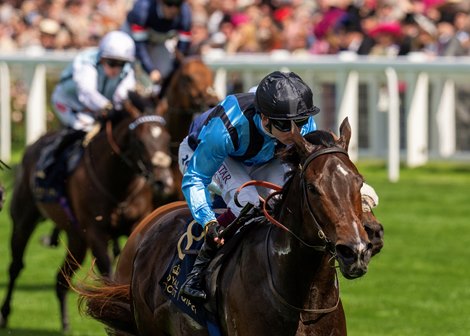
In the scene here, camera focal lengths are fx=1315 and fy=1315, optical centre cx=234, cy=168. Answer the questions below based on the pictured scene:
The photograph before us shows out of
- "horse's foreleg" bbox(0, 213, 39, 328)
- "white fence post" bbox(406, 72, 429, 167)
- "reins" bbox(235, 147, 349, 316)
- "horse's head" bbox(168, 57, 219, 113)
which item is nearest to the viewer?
"reins" bbox(235, 147, 349, 316)

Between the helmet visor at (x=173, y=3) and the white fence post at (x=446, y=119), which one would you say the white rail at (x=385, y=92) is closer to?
the white fence post at (x=446, y=119)

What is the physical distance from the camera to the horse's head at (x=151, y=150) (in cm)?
949

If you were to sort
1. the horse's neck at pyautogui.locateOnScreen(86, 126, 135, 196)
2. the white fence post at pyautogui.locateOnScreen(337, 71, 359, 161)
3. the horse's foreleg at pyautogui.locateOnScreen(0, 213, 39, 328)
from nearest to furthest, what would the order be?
the horse's neck at pyautogui.locateOnScreen(86, 126, 135, 196)
the horse's foreleg at pyautogui.locateOnScreen(0, 213, 39, 328)
the white fence post at pyautogui.locateOnScreen(337, 71, 359, 161)

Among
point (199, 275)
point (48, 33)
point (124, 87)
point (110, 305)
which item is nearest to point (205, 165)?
point (199, 275)

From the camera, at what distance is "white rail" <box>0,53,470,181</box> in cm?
1642

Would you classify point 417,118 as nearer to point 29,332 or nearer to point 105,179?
point 105,179

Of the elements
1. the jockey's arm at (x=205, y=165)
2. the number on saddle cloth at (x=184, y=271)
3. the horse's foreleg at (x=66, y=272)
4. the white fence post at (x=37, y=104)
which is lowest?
the white fence post at (x=37, y=104)

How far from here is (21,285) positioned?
1169 cm

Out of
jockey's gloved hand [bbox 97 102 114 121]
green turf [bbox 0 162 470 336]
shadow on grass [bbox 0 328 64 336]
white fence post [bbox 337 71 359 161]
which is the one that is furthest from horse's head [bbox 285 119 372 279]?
white fence post [bbox 337 71 359 161]

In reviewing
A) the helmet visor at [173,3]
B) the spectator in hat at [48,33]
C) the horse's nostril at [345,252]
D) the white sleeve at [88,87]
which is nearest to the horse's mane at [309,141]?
the horse's nostril at [345,252]

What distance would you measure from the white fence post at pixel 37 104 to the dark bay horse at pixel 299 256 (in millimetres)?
12764

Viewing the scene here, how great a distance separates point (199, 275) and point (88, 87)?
5.10m

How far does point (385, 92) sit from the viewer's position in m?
16.9

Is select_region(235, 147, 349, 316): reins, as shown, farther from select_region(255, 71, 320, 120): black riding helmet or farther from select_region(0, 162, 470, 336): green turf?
select_region(0, 162, 470, 336): green turf
